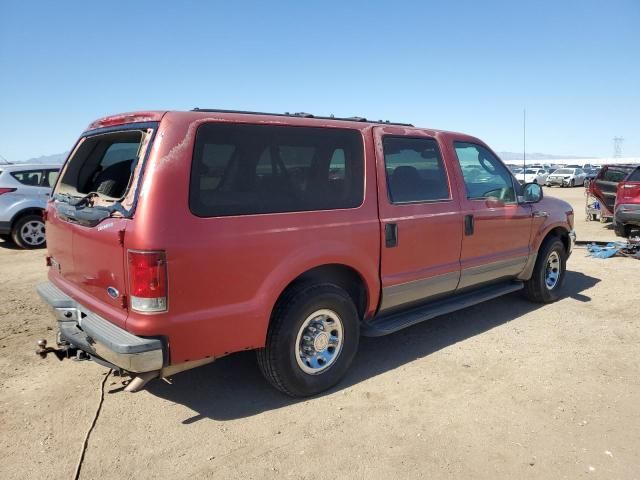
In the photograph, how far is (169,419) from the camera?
319 cm

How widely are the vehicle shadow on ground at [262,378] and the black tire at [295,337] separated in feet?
0.49

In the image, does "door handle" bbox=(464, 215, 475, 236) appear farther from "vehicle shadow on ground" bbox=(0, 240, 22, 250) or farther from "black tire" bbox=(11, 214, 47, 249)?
"vehicle shadow on ground" bbox=(0, 240, 22, 250)

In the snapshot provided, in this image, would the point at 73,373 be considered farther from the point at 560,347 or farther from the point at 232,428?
the point at 560,347

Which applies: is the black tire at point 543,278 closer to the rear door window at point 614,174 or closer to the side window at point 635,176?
the side window at point 635,176

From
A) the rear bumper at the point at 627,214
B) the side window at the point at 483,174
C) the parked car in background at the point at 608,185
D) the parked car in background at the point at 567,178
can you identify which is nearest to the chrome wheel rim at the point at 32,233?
the side window at the point at 483,174

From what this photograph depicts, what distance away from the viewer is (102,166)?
146 inches

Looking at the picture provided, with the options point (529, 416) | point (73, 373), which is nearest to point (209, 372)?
point (73, 373)

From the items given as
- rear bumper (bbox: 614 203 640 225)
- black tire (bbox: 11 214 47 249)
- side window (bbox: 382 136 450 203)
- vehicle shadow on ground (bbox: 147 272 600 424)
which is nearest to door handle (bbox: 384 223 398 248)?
side window (bbox: 382 136 450 203)

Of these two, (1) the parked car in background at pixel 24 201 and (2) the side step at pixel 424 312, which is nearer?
(2) the side step at pixel 424 312

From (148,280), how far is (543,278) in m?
4.58

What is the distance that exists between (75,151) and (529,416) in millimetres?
3874

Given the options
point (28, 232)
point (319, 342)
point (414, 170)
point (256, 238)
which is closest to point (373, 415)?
point (319, 342)

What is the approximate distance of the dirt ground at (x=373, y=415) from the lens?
2.71 m

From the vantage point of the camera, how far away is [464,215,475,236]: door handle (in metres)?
4.40
